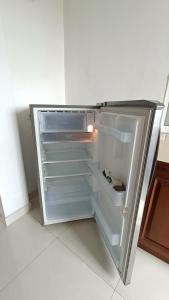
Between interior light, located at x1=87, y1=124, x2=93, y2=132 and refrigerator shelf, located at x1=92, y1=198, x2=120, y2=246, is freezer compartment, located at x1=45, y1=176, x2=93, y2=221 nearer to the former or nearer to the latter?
refrigerator shelf, located at x1=92, y1=198, x2=120, y2=246

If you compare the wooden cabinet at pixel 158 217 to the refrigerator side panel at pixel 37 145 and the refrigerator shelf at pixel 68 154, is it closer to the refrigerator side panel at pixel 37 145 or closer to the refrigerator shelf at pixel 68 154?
the refrigerator shelf at pixel 68 154

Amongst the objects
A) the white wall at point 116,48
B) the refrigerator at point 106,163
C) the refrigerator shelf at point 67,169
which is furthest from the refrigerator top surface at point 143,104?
the refrigerator shelf at point 67,169

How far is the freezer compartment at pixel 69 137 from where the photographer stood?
131cm

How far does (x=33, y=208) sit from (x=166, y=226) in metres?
1.35

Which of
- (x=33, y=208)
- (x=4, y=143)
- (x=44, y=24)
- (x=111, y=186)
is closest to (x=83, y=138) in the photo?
(x=111, y=186)

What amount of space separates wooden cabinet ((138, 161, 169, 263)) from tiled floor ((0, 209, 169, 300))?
0.15 meters

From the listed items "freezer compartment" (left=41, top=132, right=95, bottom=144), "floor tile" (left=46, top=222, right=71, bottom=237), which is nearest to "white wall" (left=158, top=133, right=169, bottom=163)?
"freezer compartment" (left=41, top=132, right=95, bottom=144)

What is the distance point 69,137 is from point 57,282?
1.09m

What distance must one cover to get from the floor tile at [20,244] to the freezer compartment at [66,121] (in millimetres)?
976

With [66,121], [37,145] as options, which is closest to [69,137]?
[66,121]

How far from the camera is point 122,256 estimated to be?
96 cm

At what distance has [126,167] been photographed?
90 centimetres

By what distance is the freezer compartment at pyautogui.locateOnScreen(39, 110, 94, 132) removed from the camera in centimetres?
128

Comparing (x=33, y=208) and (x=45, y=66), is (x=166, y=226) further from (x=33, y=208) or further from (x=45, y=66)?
(x=45, y=66)
